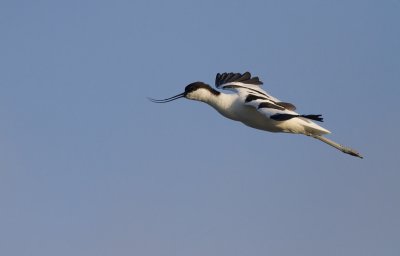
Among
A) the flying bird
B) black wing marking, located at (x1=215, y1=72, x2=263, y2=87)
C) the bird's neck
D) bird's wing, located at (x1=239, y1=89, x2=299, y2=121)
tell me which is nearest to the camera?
bird's wing, located at (x1=239, y1=89, x2=299, y2=121)

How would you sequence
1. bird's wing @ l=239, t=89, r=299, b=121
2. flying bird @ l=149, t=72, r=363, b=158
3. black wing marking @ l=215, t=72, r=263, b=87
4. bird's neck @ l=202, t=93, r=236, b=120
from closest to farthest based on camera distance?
1. bird's wing @ l=239, t=89, r=299, b=121
2. flying bird @ l=149, t=72, r=363, b=158
3. bird's neck @ l=202, t=93, r=236, b=120
4. black wing marking @ l=215, t=72, r=263, b=87

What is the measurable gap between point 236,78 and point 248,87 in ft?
3.66

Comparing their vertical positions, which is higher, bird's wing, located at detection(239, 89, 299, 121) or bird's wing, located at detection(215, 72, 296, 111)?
bird's wing, located at detection(215, 72, 296, 111)

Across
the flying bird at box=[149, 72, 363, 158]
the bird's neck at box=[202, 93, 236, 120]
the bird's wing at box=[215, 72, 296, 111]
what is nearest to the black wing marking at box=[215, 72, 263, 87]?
the bird's wing at box=[215, 72, 296, 111]

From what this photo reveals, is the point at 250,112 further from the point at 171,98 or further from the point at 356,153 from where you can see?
the point at 356,153

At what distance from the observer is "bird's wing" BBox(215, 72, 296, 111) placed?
16734mm

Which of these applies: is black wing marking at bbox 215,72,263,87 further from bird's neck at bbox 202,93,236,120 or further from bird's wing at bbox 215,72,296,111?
bird's neck at bbox 202,93,236,120

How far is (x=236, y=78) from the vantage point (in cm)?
2042

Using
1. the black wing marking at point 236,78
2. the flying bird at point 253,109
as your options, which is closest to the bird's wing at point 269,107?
the flying bird at point 253,109

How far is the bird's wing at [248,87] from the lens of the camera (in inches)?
659

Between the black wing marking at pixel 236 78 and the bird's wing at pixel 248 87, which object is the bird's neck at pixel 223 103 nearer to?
the bird's wing at pixel 248 87

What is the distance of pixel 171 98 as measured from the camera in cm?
1831

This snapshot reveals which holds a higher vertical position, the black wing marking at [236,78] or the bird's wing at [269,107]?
the black wing marking at [236,78]

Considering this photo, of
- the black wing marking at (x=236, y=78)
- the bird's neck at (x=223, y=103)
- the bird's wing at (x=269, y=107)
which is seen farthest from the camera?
the black wing marking at (x=236, y=78)
